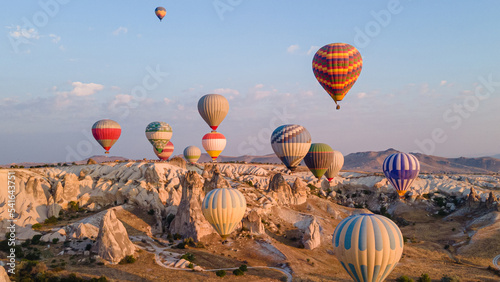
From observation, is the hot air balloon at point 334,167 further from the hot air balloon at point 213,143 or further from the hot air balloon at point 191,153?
the hot air balloon at point 191,153

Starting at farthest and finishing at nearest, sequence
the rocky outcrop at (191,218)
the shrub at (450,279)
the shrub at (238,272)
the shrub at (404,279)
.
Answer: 1. the rocky outcrop at (191,218)
2. the shrub at (450,279)
3. the shrub at (404,279)
4. the shrub at (238,272)

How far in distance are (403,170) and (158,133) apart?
6287 cm

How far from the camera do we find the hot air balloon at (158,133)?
3961 inches

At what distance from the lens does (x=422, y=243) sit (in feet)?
250

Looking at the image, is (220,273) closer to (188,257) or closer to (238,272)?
(238,272)


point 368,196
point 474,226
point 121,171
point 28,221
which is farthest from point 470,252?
point 28,221

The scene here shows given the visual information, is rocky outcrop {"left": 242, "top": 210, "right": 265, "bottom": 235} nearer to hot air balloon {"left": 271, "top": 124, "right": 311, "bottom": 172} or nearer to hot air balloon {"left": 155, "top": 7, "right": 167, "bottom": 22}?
hot air balloon {"left": 271, "top": 124, "right": 311, "bottom": 172}

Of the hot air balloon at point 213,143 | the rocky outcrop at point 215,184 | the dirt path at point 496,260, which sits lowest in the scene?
the dirt path at point 496,260

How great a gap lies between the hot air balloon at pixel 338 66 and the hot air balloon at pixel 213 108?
27.6 metres

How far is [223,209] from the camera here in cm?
5503

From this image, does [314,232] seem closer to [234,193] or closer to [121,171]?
[234,193]

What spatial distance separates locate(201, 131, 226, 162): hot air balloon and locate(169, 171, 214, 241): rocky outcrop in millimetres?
37630

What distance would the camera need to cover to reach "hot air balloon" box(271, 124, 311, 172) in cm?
7362

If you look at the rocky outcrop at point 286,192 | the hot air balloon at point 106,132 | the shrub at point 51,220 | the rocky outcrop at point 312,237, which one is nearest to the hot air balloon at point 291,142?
the rocky outcrop at point 312,237
